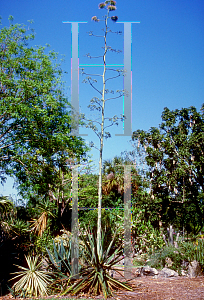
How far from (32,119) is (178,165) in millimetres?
5892

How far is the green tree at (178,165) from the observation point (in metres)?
11.5

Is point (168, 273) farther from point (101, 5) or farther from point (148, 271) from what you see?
point (101, 5)

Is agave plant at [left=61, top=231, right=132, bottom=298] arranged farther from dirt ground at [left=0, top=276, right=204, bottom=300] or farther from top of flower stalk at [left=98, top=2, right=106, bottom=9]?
top of flower stalk at [left=98, top=2, right=106, bottom=9]

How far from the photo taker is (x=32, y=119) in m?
10.3

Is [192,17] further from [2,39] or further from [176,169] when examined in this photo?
[2,39]

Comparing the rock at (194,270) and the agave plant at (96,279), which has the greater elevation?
the agave plant at (96,279)

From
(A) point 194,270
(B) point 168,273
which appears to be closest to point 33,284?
(B) point 168,273

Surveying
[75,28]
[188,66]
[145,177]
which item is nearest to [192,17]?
[188,66]

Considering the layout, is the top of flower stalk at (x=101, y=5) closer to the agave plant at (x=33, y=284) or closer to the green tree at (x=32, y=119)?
the green tree at (x=32, y=119)

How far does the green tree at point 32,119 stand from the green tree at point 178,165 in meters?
3.24

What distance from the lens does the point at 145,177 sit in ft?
39.9

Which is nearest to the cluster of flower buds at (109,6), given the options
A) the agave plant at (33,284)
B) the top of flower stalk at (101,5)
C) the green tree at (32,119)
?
the top of flower stalk at (101,5)

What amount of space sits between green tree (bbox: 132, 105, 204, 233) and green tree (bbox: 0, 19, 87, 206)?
3239 mm

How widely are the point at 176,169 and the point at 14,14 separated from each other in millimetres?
8516
